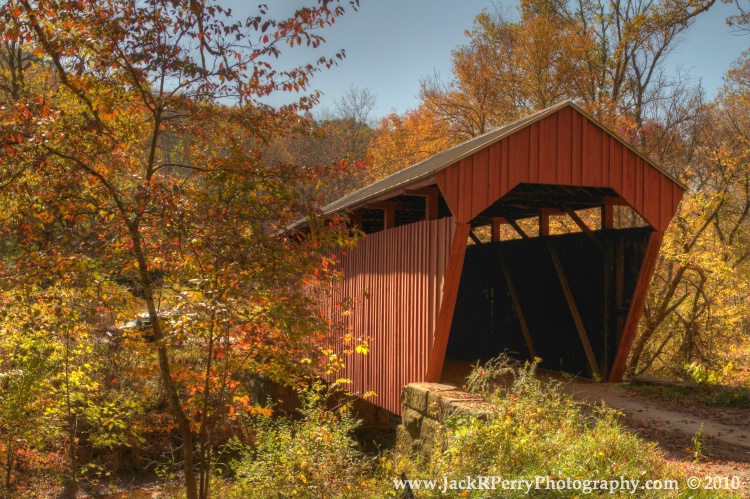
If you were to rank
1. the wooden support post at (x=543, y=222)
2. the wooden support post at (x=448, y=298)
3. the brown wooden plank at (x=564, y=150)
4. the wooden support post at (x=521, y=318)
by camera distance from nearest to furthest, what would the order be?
the wooden support post at (x=448, y=298) < the brown wooden plank at (x=564, y=150) < the wooden support post at (x=521, y=318) < the wooden support post at (x=543, y=222)

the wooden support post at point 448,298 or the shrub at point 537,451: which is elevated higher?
the wooden support post at point 448,298

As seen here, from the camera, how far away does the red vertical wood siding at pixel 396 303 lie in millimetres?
7527

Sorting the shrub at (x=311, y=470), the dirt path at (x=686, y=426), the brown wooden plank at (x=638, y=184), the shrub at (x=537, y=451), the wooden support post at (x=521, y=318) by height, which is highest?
the brown wooden plank at (x=638, y=184)

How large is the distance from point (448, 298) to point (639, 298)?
2.67m

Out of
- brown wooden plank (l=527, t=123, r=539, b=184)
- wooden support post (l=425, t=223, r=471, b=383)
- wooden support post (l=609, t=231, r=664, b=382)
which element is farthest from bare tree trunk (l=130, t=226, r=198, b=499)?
wooden support post (l=609, t=231, r=664, b=382)

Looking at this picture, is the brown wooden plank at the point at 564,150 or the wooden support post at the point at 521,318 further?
the wooden support post at the point at 521,318

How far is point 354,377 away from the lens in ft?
32.1

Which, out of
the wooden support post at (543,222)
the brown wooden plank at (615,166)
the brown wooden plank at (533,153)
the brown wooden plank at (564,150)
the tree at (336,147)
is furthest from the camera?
the tree at (336,147)

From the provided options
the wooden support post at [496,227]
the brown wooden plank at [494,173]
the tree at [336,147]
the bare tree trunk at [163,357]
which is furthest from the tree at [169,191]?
the tree at [336,147]

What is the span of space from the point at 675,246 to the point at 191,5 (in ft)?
29.3

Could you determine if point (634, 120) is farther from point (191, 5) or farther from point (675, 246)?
point (191, 5)

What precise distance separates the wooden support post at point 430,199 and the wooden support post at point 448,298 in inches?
34.1

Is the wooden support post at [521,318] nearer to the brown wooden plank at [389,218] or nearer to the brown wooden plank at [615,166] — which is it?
the brown wooden plank at [389,218]

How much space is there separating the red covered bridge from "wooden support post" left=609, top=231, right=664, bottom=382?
12 mm
